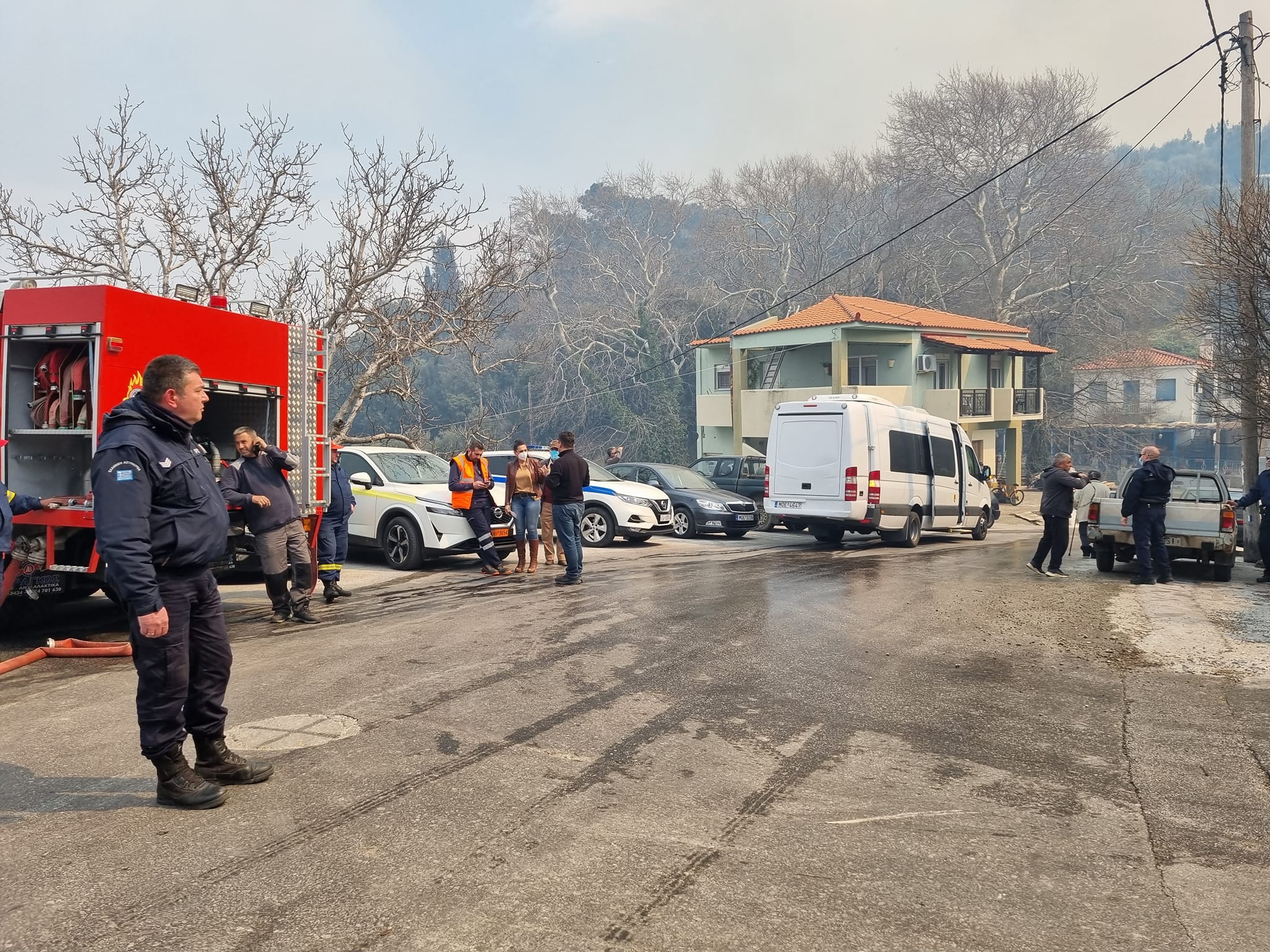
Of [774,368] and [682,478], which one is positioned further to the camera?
[774,368]

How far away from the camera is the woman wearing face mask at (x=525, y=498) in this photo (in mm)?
13180

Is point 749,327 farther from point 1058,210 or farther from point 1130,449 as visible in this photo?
point 1130,449

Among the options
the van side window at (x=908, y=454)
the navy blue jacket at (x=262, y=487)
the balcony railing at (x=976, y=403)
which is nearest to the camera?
the navy blue jacket at (x=262, y=487)

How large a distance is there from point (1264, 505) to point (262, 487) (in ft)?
41.0

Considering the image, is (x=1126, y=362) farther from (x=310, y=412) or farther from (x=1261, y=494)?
(x=310, y=412)

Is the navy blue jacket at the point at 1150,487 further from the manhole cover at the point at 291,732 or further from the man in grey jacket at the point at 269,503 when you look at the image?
the manhole cover at the point at 291,732

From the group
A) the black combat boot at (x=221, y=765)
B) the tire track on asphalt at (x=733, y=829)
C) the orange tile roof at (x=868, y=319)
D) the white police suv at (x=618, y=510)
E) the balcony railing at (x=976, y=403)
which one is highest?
the orange tile roof at (x=868, y=319)

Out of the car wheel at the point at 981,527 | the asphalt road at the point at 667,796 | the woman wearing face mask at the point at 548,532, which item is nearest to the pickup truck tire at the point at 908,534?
the car wheel at the point at 981,527

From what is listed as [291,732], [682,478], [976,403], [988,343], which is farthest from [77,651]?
[988,343]

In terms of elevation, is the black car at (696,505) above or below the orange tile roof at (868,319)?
below

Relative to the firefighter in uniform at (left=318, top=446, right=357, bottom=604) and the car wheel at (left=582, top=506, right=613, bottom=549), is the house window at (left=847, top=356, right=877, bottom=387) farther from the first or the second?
the firefighter in uniform at (left=318, top=446, right=357, bottom=604)

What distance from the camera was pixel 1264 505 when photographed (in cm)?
1427

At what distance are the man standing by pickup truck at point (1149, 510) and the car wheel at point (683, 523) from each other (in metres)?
8.11

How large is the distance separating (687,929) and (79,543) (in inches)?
276
